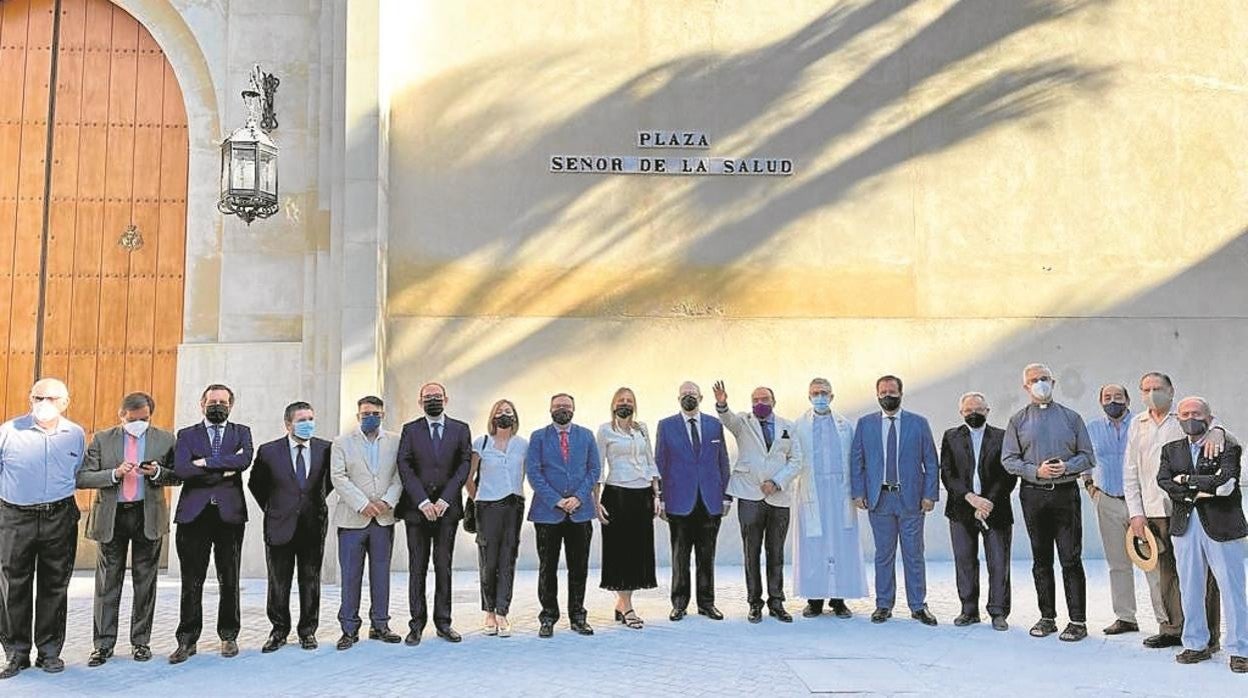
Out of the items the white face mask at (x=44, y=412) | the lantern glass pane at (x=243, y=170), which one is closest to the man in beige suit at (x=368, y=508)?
the white face mask at (x=44, y=412)

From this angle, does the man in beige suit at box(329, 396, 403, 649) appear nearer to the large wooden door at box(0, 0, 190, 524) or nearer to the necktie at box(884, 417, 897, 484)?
the necktie at box(884, 417, 897, 484)

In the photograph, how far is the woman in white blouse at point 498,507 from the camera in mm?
7301

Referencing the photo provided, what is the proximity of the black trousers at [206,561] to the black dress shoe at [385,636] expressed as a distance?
34.5 inches

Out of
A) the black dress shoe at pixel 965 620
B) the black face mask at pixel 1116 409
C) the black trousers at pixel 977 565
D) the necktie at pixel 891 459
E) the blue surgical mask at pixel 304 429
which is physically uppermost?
the black face mask at pixel 1116 409

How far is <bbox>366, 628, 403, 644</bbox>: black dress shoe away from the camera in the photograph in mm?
6957

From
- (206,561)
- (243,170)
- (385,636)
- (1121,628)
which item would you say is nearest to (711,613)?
(385,636)

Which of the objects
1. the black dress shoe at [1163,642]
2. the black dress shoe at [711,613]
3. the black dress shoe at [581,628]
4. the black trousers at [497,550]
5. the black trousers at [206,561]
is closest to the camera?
the black trousers at [206,561]

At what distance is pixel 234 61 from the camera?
33.7ft

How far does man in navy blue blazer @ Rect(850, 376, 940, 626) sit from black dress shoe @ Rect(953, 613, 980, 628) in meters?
0.18

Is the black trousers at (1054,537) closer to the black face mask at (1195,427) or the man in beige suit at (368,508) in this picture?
the black face mask at (1195,427)

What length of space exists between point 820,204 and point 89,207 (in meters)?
7.52

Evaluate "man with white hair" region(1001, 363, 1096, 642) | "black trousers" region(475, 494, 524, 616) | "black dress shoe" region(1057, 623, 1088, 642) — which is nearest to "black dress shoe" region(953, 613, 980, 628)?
"man with white hair" region(1001, 363, 1096, 642)

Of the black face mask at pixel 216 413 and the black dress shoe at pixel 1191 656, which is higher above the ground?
the black face mask at pixel 216 413

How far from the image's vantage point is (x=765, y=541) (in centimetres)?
791
